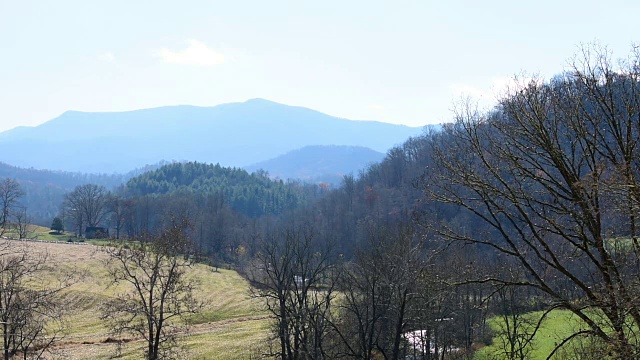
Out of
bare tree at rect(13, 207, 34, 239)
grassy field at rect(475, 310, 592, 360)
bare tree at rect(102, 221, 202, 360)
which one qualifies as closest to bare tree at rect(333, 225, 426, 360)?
grassy field at rect(475, 310, 592, 360)

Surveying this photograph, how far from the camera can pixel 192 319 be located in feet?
166

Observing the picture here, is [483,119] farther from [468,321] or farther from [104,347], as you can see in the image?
Result: [104,347]

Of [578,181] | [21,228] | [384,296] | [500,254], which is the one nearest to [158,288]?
[384,296]

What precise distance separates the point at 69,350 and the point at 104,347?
2.33 metres

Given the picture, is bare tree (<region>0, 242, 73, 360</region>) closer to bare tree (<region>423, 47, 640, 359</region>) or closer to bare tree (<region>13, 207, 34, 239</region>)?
bare tree (<region>423, 47, 640, 359</region>)

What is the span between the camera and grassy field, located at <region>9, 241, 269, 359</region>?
120ft

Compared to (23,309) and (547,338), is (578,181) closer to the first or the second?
(23,309)

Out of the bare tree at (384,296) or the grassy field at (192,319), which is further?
the grassy field at (192,319)

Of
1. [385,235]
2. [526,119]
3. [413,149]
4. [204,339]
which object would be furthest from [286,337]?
[413,149]

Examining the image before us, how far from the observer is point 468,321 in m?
28.2

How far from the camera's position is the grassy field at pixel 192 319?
120 feet

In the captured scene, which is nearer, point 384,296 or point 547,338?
point 384,296

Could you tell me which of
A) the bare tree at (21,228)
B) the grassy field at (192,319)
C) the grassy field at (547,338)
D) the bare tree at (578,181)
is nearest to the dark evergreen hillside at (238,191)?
the bare tree at (21,228)

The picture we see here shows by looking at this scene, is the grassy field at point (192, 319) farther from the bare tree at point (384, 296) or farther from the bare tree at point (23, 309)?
the bare tree at point (23, 309)
